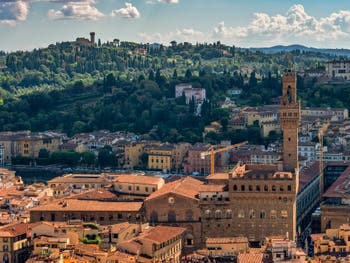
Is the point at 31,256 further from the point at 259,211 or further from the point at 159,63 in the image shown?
the point at 159,63

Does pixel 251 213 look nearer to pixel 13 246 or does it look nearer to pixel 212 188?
pixel 212 188

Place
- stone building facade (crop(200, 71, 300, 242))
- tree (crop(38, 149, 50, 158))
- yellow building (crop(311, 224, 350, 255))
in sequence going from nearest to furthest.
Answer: yellow building (crop(311, 224, 350, 255)) → stone building facade (crop(200, 71, 300, 242)) → tree (crop(38, 149, 50, 158))

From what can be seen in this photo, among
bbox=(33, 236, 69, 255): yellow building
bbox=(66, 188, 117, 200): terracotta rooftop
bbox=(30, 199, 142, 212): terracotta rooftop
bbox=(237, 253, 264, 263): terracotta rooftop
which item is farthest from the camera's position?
bbox=(66, 188, 117, 200): terracotta rooftop

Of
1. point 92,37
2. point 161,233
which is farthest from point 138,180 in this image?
point 92,37

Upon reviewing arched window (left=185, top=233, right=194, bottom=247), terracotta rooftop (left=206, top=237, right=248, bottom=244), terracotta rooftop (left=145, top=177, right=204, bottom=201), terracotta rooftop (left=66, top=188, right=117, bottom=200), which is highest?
terracotta rooftop (left=145, top=177, right=204, bottom=201)

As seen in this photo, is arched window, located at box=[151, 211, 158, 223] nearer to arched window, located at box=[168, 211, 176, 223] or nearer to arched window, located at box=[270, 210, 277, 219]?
arched window, located at box=[168, 211, 176, 223]

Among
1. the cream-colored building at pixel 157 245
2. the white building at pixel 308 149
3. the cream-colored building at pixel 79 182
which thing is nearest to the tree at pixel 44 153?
the white building at pixel 308 149

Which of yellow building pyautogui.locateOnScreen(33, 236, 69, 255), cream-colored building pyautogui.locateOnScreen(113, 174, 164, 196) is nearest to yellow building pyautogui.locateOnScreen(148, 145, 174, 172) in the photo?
cream-colored building pyautogui.locateOnScreen(113, 174, 164, 196)
